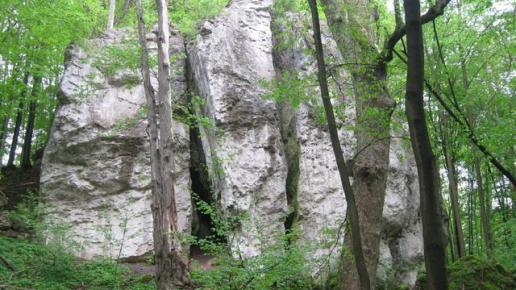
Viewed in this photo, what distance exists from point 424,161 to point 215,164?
8.45 metres

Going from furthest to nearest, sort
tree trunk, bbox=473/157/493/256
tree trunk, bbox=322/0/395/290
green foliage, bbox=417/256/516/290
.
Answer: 1. tree trunk, bbox=473/157/493/256
2. green foliage, bbox=417/256/516/290
3. tree trunk, bbox=322/0/395/290

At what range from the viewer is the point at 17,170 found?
14.5m

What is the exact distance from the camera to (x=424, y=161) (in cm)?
245

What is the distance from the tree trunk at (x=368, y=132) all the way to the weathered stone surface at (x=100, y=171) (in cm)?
714

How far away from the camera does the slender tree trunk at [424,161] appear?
2.35 meters

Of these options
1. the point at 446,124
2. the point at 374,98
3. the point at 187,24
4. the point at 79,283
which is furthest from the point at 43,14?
the point at 446,124

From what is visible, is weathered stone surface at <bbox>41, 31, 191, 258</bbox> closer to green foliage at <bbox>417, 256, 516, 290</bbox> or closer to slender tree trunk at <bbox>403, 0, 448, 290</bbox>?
green foliage at <bbox>417, 256, 516, 290</bbox>

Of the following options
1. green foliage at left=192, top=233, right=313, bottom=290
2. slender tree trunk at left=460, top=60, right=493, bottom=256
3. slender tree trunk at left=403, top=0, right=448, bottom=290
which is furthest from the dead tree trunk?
slender tree trunk at left=460, top=60, right=493, bottom=256

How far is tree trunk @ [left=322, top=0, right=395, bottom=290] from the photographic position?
196 inches

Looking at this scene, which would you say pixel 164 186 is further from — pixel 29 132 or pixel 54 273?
pixel 29 132

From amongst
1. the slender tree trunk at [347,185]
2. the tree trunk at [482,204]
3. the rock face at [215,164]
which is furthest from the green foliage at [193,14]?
the slender tree trunk at [347,185]

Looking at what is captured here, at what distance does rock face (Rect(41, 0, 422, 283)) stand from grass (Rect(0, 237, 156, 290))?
79.2 inches

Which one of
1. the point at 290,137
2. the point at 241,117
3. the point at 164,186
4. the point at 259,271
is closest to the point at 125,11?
the point at 241,117

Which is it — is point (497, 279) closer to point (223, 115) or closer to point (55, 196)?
point (223, 115)
